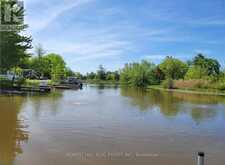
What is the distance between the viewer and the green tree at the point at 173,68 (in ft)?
154

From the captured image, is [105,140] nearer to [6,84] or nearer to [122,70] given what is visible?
[6,84]

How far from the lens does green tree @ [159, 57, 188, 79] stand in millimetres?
46850

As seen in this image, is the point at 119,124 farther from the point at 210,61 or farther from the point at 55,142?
the point at 210,61

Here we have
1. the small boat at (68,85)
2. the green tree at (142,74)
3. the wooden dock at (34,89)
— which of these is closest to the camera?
the wooden dock at (34,89)

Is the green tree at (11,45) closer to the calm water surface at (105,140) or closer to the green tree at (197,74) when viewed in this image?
the calm water surface at (105,140)

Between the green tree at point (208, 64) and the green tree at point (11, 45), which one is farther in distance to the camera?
the green tree at point (208, 64)

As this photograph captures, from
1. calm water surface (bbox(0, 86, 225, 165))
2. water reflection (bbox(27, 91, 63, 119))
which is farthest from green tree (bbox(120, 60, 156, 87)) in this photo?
calm water surface (bbox(0, 86, 225, 165))

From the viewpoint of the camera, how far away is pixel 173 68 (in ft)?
156

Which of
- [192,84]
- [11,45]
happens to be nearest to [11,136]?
[11,45]

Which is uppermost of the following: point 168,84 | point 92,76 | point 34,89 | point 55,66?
point 55,66

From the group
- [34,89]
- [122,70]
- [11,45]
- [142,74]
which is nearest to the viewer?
[11,45]

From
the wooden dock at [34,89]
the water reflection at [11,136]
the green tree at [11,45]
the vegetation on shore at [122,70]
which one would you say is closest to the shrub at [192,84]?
the vegetation on shore at [122,70]

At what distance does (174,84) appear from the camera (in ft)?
136

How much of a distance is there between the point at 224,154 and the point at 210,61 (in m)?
44.6
